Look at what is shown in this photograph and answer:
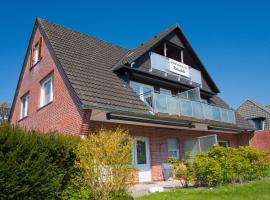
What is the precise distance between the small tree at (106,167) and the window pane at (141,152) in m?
6.06

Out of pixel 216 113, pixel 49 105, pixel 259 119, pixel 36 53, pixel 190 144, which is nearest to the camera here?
pixel 49 105

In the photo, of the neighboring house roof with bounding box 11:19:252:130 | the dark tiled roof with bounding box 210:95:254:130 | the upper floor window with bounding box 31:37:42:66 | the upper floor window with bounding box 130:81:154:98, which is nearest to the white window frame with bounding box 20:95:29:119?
the upper floor window with bounding box 31:37:42:66

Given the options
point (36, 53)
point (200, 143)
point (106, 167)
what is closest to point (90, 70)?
point (36, 53)

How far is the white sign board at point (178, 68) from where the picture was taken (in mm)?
18547

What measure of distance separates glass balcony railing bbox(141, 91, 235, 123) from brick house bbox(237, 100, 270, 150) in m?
8.89

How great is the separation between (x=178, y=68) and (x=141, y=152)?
738 centimetres

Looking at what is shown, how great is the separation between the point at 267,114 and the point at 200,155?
2684 cm

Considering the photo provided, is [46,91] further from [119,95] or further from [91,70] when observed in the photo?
[119,95]

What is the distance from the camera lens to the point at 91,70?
46.4 feet

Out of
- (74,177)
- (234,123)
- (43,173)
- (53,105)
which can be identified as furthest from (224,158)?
(234,123)

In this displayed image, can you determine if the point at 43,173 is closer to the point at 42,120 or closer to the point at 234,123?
the point at 42,120

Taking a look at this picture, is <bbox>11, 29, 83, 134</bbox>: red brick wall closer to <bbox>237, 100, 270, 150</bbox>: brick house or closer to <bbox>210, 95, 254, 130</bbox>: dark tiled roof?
<bbox>210, 95, 254, 130</bbox>: dark tiled roof

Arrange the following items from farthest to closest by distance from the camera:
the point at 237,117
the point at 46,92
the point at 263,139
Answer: the point at 263,139 → the point at 237,117 → the point at 46,92

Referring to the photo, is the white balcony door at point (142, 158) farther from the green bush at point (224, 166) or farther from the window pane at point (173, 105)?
the green bush at point (224, 166)
